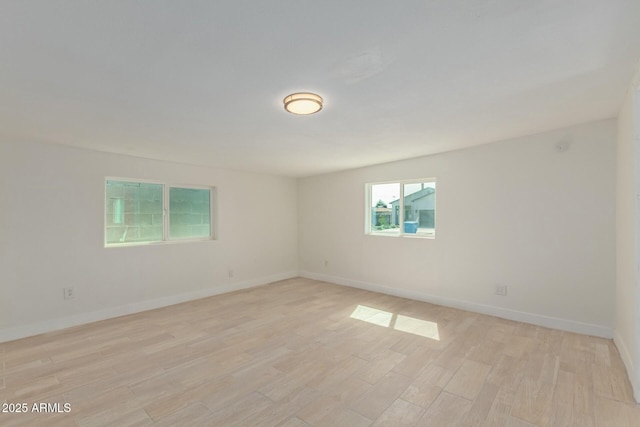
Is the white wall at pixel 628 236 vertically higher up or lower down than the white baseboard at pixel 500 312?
higher up

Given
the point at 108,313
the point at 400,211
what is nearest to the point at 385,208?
the point at 400,211

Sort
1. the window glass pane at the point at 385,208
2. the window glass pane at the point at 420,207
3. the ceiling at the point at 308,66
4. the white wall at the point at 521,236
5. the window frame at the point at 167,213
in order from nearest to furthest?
the ceiling at the point at 308,66
the white wall at the point at 521,236
the window frame at the point at 167,213
the window glass pane at the point at 420,207
the window glass pane at the point at 385,208

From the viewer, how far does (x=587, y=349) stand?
9.16 ft

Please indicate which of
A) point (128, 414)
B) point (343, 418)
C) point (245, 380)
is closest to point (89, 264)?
point (128, 414)

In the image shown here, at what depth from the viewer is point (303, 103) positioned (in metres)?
2.22

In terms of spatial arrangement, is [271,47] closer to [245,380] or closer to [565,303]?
[245,380]

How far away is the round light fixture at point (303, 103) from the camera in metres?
2.18

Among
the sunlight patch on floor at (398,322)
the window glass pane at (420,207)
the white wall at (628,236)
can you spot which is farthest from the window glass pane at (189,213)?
the white wall at (628,236)

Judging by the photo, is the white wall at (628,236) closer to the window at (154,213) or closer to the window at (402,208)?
the window at (402,208)

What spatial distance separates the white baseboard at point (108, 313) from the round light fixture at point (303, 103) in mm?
3569

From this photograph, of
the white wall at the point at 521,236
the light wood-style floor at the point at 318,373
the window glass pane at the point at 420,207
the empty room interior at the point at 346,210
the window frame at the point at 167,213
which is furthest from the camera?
the window glass pane at the point at 420,207

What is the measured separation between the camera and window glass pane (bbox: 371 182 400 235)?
16.3ft

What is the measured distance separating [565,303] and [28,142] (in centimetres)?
633

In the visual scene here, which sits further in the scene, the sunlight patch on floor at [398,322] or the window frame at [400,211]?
the window frame at [400,211]
